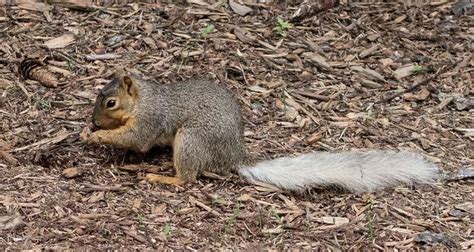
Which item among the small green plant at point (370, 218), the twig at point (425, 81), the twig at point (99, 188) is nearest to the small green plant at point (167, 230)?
the twig at point (99, 188)

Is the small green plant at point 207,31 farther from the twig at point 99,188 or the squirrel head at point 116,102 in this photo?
the twig at point 99,188

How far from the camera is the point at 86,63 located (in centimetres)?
696

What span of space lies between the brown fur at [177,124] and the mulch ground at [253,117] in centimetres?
15

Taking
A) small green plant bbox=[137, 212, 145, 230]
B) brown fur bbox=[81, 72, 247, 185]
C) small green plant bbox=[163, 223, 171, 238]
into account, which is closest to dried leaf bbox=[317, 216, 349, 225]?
brown fur bbox=[81, 72, 247, 185]

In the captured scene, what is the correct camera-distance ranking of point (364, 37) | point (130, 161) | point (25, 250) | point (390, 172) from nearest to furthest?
point (25, 250)
point (390, 172)
point (130, 161)
point (364, 37)

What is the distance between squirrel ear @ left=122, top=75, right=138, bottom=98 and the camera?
5864 mm

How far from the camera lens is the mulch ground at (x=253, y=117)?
5227 mm

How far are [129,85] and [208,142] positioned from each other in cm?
66

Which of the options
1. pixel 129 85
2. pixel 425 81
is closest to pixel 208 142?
pixel 129 85

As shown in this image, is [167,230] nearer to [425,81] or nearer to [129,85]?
[129,85]

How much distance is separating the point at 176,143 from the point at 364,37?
101 inches

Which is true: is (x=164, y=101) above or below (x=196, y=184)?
above

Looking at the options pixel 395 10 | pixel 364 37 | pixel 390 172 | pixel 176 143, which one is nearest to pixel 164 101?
pixel 176 143

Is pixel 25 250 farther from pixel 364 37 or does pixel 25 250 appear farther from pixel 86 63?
pixel 364 37
